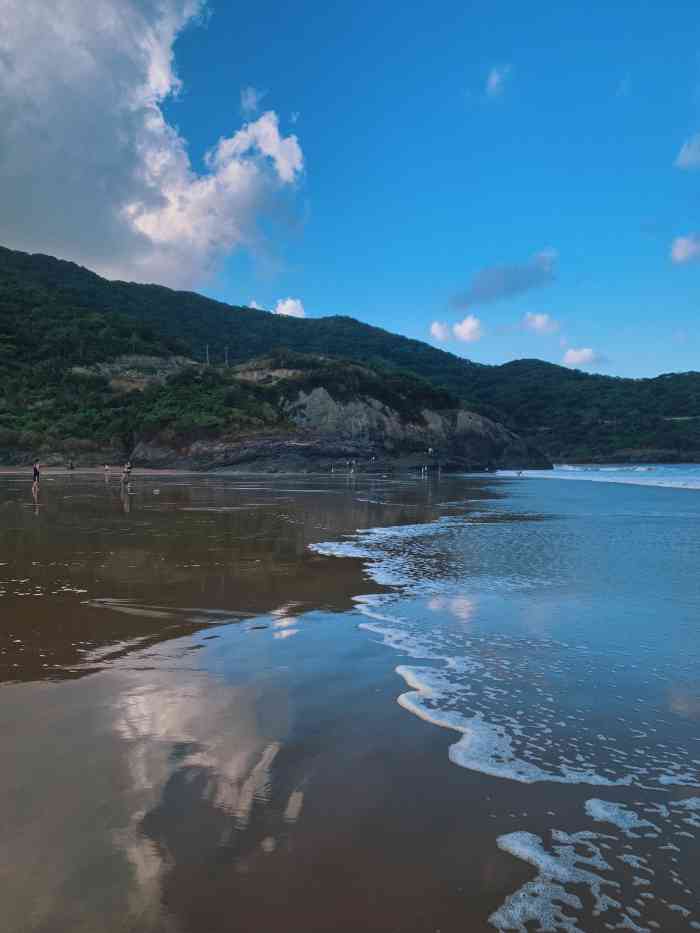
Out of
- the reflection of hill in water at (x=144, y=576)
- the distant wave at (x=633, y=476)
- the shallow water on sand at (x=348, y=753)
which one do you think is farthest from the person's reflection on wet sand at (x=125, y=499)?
the distant wave at (x=633, y=476)

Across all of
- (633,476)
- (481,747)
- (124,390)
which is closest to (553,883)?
(481,747)

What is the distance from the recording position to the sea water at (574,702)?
284 cm

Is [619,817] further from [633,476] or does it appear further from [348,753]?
[633,476]

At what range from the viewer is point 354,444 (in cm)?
6431

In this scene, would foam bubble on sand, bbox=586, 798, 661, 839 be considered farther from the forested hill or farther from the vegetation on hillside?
the forested hill

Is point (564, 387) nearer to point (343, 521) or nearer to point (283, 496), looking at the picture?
point (283, 496)

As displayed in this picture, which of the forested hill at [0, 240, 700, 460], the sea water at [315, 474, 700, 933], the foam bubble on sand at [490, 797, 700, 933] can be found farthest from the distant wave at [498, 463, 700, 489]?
the foam bubble on sand at [490, 797, 700, 933]

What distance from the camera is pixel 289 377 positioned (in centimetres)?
7338

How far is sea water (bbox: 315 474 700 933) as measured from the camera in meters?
2.84

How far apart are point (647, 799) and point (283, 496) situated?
91.9ft

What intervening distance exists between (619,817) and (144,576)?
847cm

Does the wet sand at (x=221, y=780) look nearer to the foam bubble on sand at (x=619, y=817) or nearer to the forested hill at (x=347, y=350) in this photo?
the foam bubble on sand at (x=619, y=817)

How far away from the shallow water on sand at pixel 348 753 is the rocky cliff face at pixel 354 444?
50.4m

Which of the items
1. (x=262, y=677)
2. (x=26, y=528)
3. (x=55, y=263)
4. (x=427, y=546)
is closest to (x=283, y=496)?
(x=26, y=528)
